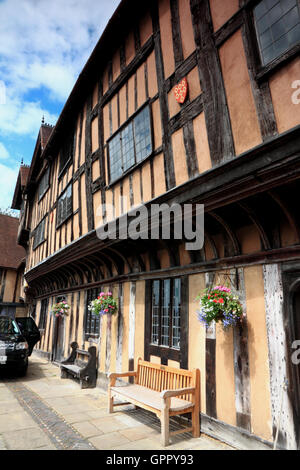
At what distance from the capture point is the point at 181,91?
4.98m

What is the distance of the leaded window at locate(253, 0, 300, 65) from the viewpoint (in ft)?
11.7

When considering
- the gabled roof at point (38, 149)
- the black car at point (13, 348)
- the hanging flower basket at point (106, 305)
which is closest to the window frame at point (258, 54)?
the hanging flower basket at point (106, 305)

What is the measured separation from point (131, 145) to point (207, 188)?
2.93 m

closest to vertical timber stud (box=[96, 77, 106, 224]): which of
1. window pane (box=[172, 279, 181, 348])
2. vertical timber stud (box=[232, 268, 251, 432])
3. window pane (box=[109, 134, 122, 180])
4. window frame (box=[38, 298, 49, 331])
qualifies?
window pane (box=[109, 134, 122, 180])

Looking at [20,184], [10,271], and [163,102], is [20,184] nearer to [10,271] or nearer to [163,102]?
[10,271]

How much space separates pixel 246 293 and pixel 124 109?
4.96 meters

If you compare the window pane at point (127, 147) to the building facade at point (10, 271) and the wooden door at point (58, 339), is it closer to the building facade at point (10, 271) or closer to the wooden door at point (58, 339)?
the wooden door at point (58, 339)

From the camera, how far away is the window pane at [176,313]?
523 centimetres

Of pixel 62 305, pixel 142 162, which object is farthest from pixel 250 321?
pixel 62 305

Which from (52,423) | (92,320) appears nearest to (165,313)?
(52,423)

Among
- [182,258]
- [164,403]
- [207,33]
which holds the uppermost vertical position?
[207,33]

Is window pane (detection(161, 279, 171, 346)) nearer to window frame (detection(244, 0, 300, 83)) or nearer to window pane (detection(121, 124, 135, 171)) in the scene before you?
window pane (detection(121, 124, 135, 171))
